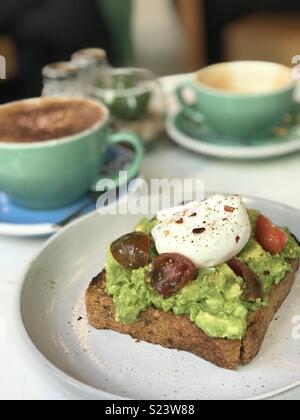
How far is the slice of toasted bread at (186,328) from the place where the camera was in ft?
2.75

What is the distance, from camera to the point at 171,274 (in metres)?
0.87

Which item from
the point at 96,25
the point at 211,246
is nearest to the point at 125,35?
the point at 96,25

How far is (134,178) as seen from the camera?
4.38 ft

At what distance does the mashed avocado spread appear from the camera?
0.84 meters

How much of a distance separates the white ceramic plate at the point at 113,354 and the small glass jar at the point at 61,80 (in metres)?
0.62

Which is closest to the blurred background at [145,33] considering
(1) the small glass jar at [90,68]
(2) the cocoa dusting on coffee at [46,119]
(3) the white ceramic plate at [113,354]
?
(1) the small glass jar at [90,68]

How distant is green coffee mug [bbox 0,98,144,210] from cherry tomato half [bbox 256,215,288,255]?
1.37 ft

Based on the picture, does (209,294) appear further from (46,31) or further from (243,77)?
(46,31)

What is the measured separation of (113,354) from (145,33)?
9.79 ft

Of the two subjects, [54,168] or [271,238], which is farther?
[54,168]

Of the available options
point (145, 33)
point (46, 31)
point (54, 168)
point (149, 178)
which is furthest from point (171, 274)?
point (145, 33)

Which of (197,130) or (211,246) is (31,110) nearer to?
(197,130)

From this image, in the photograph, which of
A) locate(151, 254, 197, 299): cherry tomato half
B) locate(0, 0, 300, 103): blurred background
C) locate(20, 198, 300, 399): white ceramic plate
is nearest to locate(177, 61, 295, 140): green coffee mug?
locate(20, 198, 300, 399): white ceramic plate

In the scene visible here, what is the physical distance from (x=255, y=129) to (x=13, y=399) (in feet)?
3.04
